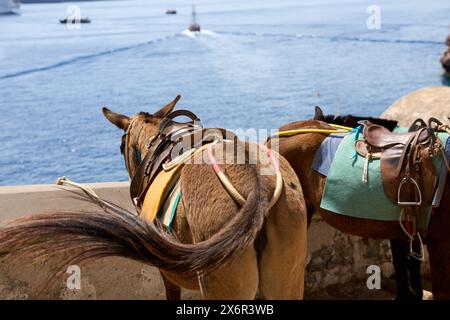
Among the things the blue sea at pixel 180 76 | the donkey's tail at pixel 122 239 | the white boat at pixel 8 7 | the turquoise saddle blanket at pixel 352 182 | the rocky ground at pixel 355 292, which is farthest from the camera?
the white boat at pixel 8 7

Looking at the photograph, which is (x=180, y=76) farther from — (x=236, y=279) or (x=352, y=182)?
(x=236, y=279)

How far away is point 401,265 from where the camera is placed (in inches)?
175

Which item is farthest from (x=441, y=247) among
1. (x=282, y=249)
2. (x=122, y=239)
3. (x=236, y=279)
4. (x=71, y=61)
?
(x=71, y=61)

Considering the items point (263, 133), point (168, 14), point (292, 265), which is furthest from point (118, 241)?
point (168, 14)

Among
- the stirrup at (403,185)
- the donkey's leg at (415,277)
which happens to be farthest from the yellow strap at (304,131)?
the donkey's leg at (415,277)

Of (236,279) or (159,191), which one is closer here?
(236,279)

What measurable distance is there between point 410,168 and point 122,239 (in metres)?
1.90

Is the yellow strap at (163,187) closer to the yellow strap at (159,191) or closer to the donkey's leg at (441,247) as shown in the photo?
the yellow strap at (159,191)

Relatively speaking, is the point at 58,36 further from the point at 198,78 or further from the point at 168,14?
the point at 168,14

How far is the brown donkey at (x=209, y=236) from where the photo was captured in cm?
263

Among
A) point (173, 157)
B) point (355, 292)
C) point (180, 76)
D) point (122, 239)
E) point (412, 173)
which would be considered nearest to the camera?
point (122, 239)

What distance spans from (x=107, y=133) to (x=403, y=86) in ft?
45.8

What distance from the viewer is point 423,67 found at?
29.5 metres

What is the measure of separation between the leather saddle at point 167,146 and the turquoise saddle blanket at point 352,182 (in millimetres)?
925
